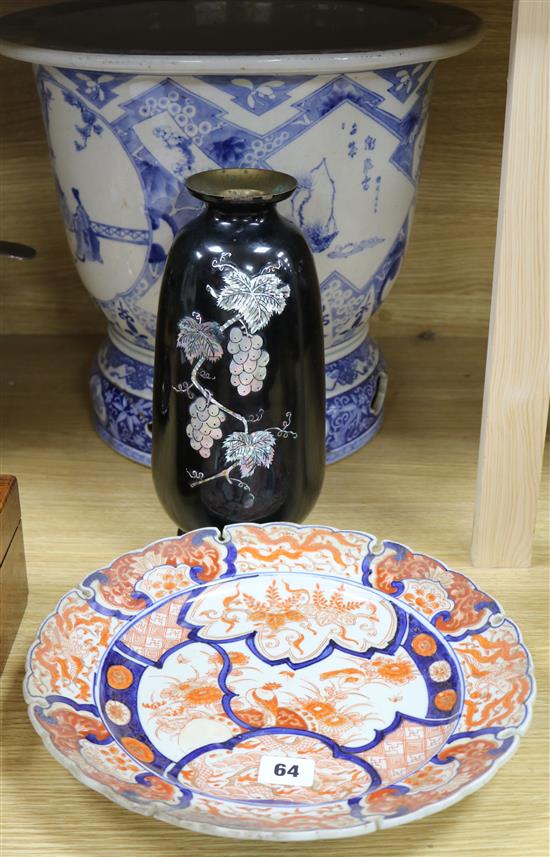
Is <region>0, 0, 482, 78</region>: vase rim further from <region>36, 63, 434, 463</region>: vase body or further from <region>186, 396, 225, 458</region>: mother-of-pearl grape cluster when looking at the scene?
<region>186, 396, 225, 458</region>: mother-of-pearl grape cluster

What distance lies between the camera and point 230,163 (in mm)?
794

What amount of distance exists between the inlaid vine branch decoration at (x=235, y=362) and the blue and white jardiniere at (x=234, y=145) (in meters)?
0.15

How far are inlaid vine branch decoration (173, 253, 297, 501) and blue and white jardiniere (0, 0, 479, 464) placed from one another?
15 cm

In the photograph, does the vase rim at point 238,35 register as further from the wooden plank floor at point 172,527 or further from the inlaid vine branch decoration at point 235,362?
the wooden plank floor at point 172,527

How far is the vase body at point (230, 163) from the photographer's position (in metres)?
0.77

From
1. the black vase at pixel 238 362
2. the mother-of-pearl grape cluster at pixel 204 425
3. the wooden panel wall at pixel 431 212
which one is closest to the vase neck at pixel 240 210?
the black vase at pixel 238 362

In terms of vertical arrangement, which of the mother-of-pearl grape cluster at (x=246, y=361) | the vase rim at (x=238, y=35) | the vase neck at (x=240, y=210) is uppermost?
the vase rim at (x=238, y=35)

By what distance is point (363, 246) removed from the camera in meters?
0.86

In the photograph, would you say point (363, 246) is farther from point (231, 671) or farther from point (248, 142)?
point (231, 671)

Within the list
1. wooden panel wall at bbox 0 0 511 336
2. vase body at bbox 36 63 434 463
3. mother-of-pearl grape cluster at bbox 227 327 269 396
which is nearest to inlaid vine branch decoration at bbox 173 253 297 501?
mother-of-pearl grape cluster at bbox 227 327 269 396

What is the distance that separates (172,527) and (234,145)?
0.30 metres

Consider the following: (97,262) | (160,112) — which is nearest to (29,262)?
(97,262)

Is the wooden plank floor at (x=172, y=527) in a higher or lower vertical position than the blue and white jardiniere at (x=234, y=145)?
lower

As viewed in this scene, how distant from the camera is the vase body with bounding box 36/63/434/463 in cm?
77
